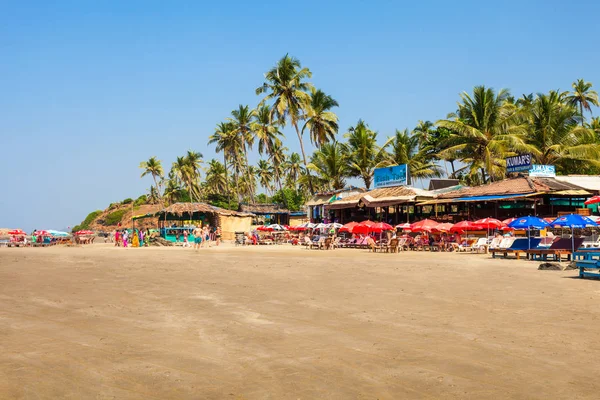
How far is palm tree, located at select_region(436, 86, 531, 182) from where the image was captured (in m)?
39.6

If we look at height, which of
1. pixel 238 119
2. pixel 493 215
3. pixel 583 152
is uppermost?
pixel 238 119

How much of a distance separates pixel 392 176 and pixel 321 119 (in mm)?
11934

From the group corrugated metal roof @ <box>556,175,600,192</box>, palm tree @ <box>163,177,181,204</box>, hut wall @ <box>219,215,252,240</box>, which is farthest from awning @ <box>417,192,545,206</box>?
palm tree @ <box>163,177,181,204</box>

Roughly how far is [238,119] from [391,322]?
56133mm

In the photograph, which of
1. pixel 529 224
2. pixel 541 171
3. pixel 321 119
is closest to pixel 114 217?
pixel 321 119

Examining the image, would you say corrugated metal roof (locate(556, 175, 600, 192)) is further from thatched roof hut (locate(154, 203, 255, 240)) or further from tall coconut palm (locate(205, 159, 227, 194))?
tall coconut palm (locate(205, 159, 227, 194))

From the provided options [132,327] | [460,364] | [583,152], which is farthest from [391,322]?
[583,152]

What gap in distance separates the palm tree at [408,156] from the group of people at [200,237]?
50.0 ft

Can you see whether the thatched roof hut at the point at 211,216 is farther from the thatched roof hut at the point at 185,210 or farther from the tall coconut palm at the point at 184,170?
the tall coconut palm at the point at 184,170

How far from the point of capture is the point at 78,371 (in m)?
5.69

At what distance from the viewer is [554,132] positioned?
136ft

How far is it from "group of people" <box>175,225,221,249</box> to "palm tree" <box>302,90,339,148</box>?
40.3 feet

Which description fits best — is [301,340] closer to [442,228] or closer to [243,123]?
[442,228]

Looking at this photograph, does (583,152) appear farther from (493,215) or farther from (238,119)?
(238,119)
